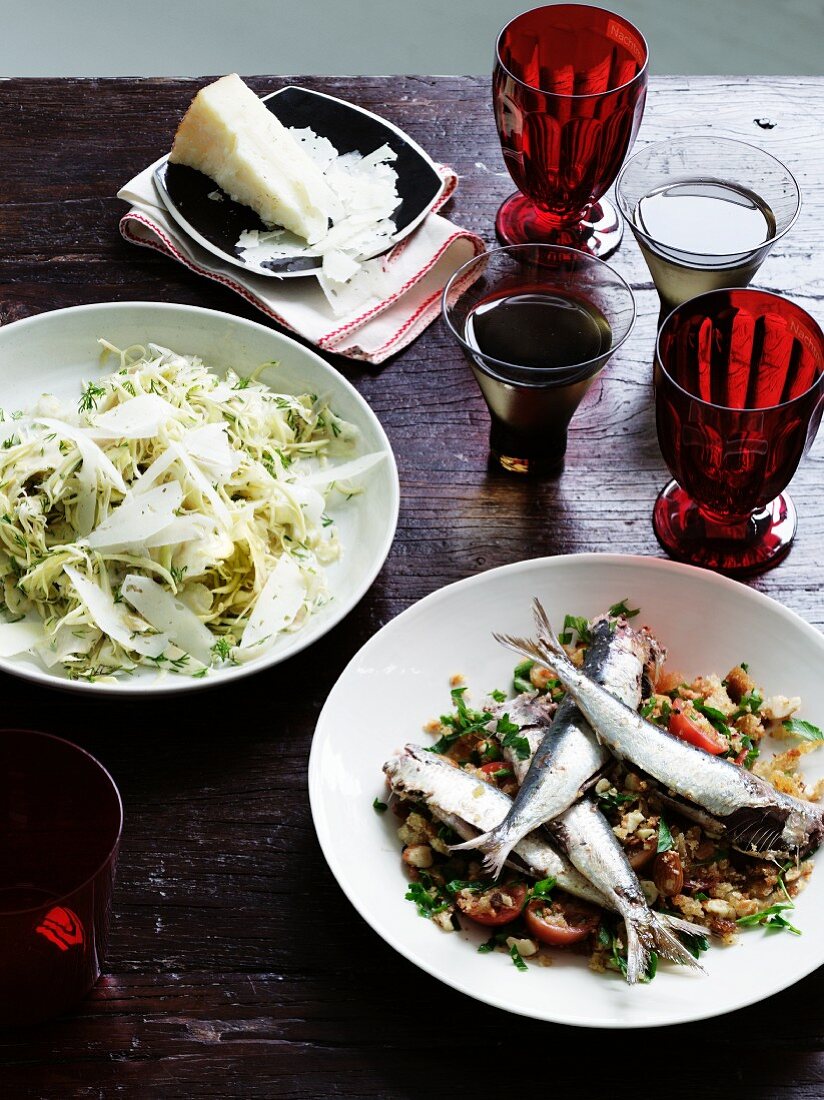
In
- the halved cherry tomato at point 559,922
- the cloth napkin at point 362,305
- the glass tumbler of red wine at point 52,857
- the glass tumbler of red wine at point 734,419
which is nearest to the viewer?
the glass tumbler of red wine at point 52,857

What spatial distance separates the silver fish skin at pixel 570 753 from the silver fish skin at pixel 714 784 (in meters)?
0.03

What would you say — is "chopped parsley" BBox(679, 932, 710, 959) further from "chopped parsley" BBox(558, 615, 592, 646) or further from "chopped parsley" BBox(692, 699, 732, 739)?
"chopped parsley" BBox(558, 615, 592, 646)

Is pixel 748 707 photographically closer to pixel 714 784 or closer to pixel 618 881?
pixel 714 784

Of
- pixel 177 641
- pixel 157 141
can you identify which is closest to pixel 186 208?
pixel 157 141

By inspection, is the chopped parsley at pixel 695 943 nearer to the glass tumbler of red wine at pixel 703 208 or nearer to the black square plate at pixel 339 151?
the glass tumbler of red wine at pixel 703 208

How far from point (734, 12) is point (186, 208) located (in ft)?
8.33

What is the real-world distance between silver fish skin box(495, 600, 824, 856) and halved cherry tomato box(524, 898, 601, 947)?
0.15m

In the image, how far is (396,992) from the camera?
1275 mm

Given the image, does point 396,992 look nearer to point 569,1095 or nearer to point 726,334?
point 569,1095

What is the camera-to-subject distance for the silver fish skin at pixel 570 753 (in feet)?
4.11

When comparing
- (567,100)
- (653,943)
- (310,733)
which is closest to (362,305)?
(567,100)

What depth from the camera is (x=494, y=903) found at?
1.25m

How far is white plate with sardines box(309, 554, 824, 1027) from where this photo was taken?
1.22 metres

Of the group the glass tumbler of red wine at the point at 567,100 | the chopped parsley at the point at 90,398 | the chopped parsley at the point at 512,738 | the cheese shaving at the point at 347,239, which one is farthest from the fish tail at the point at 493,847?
the glass tumbler of red wine at the point at 567,100
